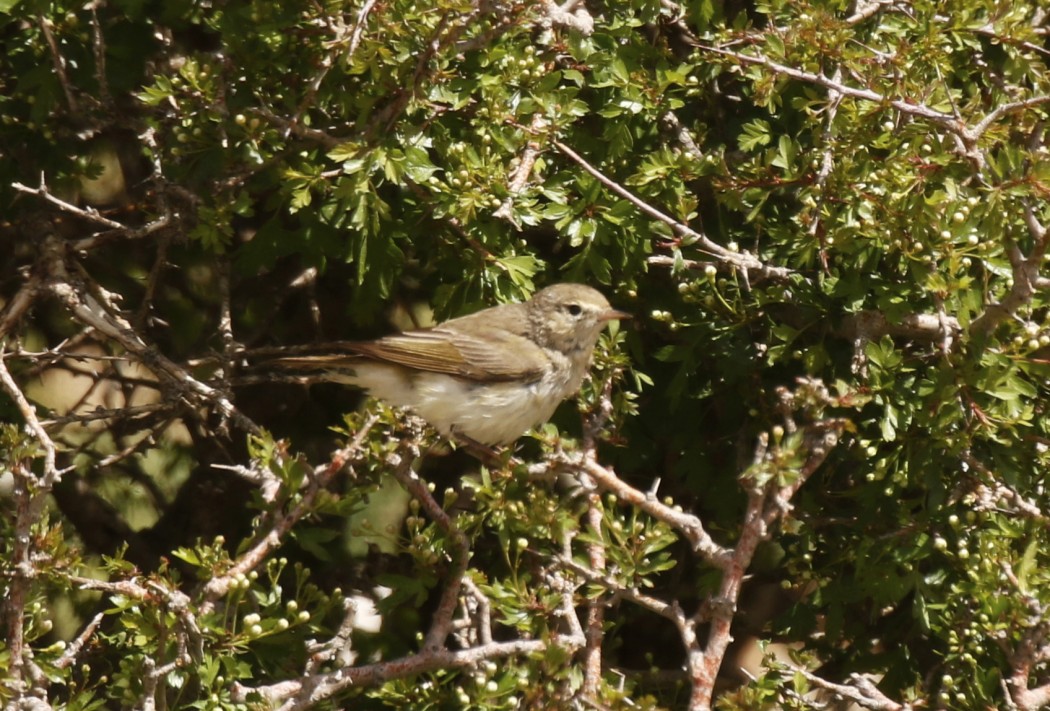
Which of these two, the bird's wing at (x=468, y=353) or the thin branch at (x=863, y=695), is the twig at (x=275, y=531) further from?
the thin branch at (x=863, y=695)

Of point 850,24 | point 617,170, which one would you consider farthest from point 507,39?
point 850,24

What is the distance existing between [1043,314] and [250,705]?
272 cm

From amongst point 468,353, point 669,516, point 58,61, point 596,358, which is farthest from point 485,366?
point 58,61

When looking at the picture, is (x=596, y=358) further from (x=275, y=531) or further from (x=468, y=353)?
(x=275, y=531)

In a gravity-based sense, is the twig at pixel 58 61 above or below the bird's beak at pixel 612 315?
above

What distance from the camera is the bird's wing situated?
4.62m

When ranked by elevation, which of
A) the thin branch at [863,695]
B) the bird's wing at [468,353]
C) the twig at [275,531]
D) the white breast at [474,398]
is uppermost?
the twig at [275,531]

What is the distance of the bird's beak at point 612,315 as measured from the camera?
440 cm

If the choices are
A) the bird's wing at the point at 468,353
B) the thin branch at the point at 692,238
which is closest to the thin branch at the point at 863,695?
the thin branch at the point at 692,238

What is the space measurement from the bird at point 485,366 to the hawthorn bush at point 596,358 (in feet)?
0.43

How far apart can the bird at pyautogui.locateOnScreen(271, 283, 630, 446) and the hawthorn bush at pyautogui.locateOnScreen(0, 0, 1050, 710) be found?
130 millimetres

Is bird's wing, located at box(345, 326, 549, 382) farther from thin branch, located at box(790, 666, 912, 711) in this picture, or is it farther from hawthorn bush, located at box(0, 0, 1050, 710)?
thin branch, located at box(790, 666, 912, 711)

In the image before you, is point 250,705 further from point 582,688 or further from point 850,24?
point 850,24

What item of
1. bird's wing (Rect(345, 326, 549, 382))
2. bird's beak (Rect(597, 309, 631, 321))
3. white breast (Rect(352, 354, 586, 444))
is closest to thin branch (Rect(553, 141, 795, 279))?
bird's beak (Rect(597, 309, 631, 321))
